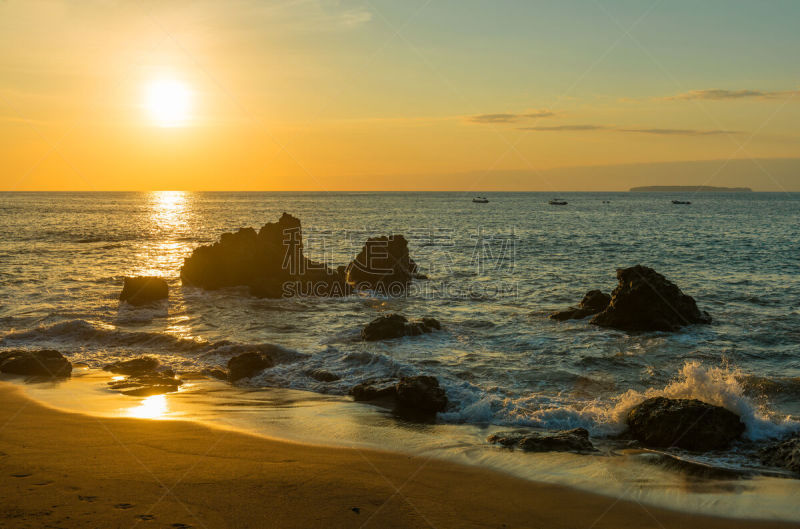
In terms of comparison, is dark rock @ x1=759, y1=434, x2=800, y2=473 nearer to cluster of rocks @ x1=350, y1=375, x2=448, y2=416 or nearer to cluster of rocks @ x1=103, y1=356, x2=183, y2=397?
cluster of rocks @ x1=350, y1=375, x2=448, y2=416

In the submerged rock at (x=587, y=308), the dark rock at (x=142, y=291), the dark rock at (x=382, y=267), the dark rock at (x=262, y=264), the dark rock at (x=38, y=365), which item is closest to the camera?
the dark rock at (x=38, y=365)

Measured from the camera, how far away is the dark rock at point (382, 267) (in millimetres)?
32156

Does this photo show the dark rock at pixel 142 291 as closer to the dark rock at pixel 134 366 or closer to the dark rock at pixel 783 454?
the dark rock at pixel 134 366

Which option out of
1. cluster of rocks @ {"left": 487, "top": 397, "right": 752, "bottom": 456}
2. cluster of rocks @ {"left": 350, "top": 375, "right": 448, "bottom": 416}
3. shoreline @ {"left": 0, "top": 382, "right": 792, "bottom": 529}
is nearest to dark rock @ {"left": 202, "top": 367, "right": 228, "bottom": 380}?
cluster of rocks @ {"left": 350, "top": 375, "right": 448, "bottom": 416}

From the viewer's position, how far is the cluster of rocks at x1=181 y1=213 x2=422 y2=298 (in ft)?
99.8

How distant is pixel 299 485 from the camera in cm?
797

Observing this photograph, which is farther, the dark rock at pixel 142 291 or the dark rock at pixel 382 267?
the dark rock at pixel 382 267

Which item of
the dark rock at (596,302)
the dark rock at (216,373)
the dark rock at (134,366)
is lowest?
the dark rock at (216,373)

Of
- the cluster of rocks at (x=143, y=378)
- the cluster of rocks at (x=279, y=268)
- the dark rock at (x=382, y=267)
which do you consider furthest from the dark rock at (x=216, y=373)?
the dark rock at (x=382, y=267)

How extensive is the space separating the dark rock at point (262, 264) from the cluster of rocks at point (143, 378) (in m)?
14.1

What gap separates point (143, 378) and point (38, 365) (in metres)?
2.76

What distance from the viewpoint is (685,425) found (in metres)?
10.7

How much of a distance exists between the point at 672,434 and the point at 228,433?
7723 millimetres

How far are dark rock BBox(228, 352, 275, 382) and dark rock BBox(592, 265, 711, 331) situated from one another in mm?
12173
